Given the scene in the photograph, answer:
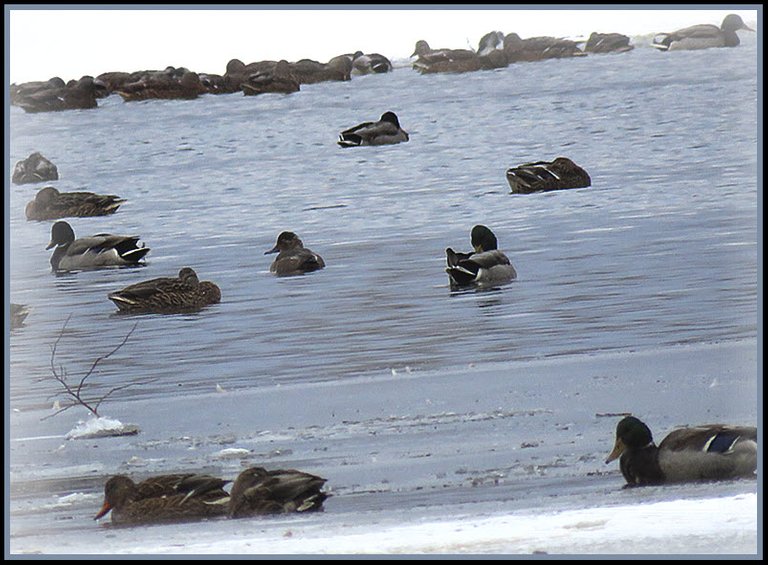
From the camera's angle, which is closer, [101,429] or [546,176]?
[101,429]

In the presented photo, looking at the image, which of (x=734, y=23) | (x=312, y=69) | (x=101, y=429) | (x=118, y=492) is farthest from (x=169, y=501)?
(x=734, y=23)

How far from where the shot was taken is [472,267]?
7.26 metres

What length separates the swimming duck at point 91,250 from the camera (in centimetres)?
718

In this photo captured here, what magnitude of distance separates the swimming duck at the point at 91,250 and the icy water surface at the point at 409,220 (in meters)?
0.07

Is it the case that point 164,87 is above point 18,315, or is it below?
above

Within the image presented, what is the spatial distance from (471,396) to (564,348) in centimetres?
68

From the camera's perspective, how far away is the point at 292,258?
292 inches

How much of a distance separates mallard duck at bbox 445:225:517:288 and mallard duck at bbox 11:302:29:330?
2.22 meters

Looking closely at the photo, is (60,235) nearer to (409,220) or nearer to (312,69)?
(312,69)

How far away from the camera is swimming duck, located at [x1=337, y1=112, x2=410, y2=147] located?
7.47 meters

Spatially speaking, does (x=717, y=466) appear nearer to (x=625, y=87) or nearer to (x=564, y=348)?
(x=564, y=348)

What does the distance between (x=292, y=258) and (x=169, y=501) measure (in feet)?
5.43

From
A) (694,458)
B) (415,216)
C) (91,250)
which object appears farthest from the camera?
(415,216)

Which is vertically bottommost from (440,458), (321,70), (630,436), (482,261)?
(440,458)
